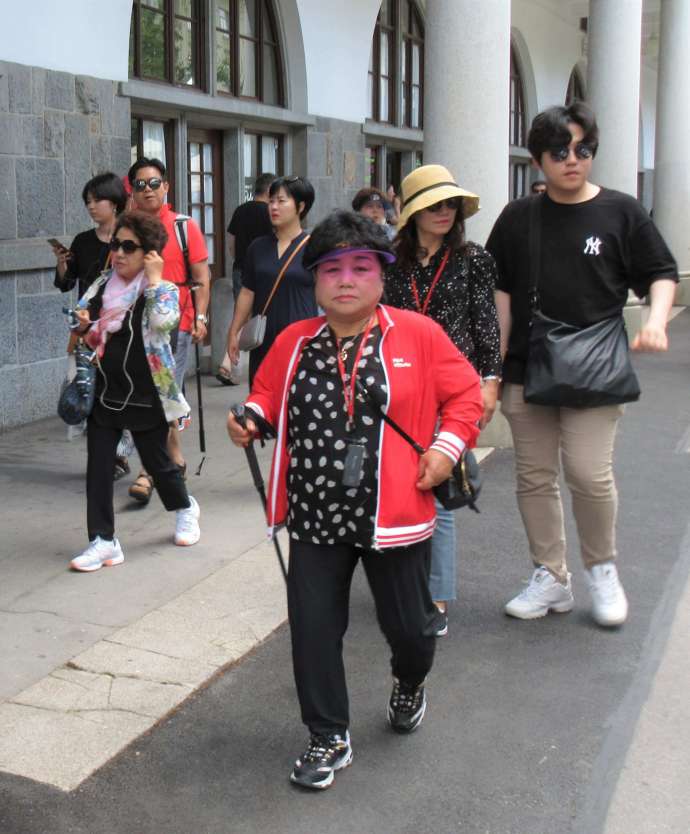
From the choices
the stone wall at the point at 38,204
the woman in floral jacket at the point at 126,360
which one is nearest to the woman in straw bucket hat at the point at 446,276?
the woman in floral jacket at the point at 126,360

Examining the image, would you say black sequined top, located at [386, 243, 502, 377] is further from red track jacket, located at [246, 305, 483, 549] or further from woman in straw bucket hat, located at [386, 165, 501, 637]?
red track jacket, located at [246, 305, 483, 549]

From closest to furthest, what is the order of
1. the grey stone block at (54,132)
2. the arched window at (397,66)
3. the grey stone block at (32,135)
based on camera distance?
1. the grey stone block at (32,135)
2. the grey stone block at (54,132)
3. the arched window at (397,66)

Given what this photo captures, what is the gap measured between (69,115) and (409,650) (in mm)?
6443

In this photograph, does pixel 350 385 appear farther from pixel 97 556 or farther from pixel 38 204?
pixel 38 204

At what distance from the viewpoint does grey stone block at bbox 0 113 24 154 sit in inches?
317

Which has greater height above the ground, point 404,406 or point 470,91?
point 470,91

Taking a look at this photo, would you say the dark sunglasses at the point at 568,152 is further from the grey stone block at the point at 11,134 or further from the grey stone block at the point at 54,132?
the grey stone block at the point at 54,132

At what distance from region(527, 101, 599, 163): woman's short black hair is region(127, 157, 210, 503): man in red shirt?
263 cm

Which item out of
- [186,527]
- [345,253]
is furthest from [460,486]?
[186,527]

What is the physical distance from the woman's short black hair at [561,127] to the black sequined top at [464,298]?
1.49ft

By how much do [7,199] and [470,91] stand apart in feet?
10.7

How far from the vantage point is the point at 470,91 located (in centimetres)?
791

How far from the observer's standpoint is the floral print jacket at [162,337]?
515 centimetres

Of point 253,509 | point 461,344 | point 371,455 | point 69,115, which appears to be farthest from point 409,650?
point 69,115
